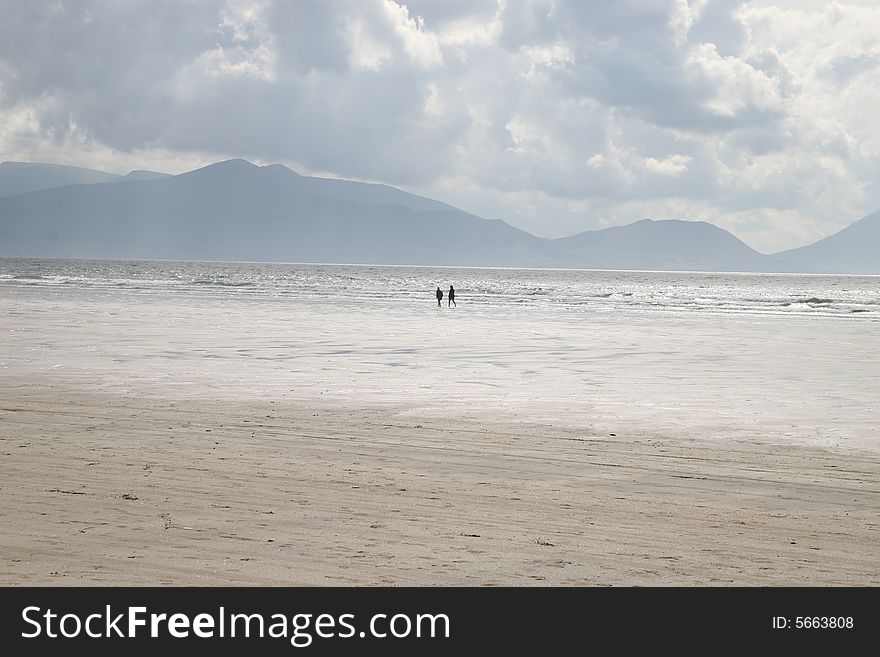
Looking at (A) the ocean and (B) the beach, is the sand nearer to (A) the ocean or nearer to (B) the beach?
(B) the beach

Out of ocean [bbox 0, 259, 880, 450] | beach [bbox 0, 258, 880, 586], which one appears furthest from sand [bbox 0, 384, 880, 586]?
ocean [bbox 0, 259, 880, 450]

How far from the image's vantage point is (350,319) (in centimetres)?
3672

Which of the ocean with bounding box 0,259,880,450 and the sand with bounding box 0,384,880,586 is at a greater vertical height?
the ocean with bounding box 0,259,880,450

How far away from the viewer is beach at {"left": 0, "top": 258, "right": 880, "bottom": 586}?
603 cm

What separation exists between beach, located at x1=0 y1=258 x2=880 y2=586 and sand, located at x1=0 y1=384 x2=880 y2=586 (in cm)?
3

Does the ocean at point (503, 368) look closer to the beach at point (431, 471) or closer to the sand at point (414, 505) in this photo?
the beach at point (431, 471)

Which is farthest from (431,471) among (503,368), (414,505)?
(503,368)

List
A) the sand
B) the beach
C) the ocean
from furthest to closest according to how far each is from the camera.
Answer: the ocean < the beach < the sand

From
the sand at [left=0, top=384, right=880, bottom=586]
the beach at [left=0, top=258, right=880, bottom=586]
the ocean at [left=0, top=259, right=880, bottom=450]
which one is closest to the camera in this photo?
the sand at [left=0, top=384, right=880, bottom=586]

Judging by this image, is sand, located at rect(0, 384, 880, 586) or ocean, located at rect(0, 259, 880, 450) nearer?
sand, located at rect(0, 384, 880, 586)

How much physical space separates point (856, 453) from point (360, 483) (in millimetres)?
5798

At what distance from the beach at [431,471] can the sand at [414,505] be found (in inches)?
1.2
